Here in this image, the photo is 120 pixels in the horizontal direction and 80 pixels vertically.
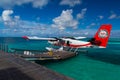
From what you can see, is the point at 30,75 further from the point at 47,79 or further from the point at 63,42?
the point at 63,42

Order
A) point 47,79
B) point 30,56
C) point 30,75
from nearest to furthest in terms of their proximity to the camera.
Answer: point 47,79 → point 30,75 → point 30,56

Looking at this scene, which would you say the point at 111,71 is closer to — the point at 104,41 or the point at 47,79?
the point at 104,41

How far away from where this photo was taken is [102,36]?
29828 mm

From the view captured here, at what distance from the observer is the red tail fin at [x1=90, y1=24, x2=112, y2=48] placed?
2883cm

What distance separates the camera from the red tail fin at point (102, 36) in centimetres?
2883

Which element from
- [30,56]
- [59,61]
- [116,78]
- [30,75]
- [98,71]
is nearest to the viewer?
[30,75]

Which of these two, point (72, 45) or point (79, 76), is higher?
point (72, 45)

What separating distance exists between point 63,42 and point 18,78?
2504 centimetres

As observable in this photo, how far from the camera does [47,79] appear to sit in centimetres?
771

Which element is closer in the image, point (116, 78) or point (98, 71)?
point (116, 78)

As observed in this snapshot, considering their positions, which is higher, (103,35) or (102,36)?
(103,35)

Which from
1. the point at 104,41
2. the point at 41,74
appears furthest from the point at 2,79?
the point at 104,41

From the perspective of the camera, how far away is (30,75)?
27.7 ft

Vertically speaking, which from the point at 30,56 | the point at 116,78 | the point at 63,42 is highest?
the point at 63,42
